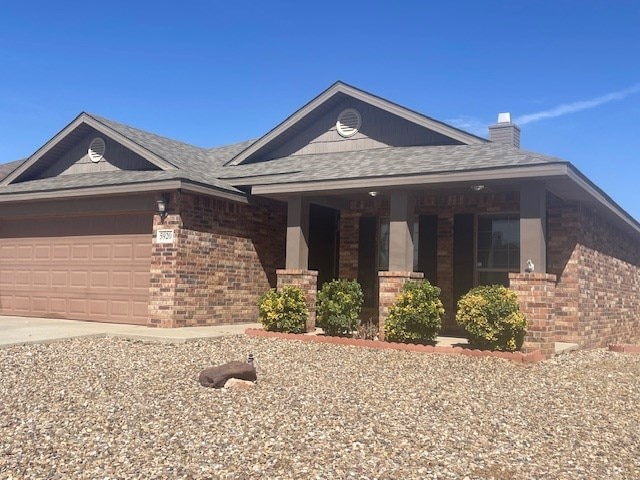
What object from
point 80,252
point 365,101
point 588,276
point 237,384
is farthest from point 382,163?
point 80,252

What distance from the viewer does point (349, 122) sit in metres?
14.7

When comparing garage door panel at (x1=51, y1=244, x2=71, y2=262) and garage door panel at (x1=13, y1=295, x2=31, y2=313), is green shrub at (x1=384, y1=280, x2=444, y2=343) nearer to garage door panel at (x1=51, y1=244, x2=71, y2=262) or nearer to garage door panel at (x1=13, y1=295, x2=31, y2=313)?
garage door panel at (x1=51, y1=244, x2=71, y2=262)

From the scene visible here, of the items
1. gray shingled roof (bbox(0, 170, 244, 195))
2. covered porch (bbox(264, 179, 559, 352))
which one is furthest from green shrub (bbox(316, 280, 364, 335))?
gray shingled roof (bbox(0, 170, 244, 195))

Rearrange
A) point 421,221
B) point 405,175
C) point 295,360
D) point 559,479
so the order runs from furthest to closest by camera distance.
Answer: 1. point 421,221
2. point 405,175
3. point 295,360
4. point 559,479

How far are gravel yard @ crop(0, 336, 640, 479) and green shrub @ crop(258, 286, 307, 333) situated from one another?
2143 mm

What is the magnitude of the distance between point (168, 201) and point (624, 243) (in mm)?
12344

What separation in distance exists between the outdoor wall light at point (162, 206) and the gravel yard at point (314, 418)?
13.0ft

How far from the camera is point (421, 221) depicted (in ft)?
44.9

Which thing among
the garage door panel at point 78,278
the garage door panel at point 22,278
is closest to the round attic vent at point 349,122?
the garage door panel at point 78,278

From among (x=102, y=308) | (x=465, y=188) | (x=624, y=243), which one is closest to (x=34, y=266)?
(x=102, y=308)

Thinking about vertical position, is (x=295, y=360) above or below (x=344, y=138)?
below

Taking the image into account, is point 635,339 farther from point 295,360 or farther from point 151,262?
point 151,262

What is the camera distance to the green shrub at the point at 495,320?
9547mm

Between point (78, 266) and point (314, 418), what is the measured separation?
10094 millimetres
